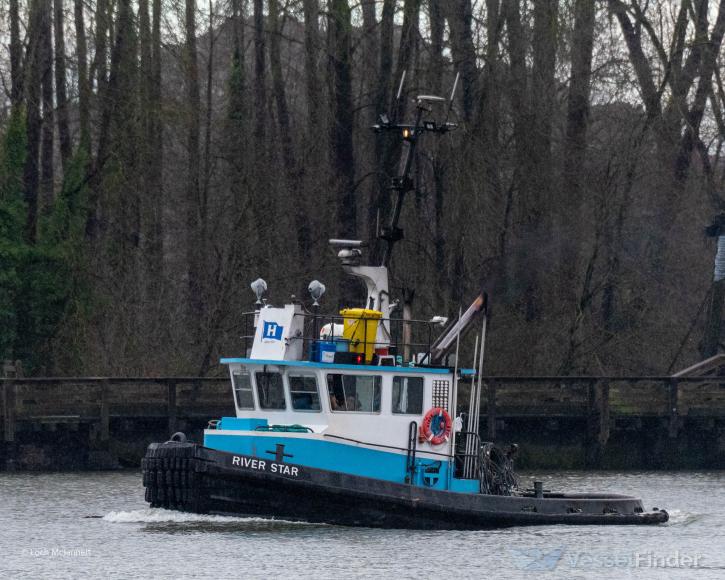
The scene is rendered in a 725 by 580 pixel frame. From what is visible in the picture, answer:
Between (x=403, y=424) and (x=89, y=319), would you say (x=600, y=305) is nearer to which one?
(x=89, y=319)

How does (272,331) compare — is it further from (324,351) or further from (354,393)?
(354,393)

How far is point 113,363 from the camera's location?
37844 millimetres

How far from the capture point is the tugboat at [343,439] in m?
23.2

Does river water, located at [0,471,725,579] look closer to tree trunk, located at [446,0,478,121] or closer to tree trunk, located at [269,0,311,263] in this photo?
tree trunk, located at [269,0,311,263]

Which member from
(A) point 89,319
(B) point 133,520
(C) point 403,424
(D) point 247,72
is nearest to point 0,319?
(A) point 89,319

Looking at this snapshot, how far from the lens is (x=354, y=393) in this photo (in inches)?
928

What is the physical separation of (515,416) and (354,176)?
834 cm

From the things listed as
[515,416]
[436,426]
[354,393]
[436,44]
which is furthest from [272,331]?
[436,44]

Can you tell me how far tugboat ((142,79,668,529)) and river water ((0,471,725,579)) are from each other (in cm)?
43

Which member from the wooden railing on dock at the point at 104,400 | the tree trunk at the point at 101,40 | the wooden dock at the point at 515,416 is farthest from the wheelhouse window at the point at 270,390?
the tree trunk at the point at 101,40

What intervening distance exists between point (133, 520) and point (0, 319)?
1431 centimetres

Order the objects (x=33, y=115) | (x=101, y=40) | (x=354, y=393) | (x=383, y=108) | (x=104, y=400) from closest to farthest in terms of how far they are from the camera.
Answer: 1. (x=354, y=393)
2. (x=104, y=400)
3. (x=101, y=40)
4. (x=383, y=108)
5. (x=33, y=115)

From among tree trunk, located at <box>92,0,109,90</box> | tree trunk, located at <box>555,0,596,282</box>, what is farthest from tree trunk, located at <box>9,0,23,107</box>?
tree trunk, located at <box>555,0,596,282</box>

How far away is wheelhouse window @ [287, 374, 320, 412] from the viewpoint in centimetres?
2352
